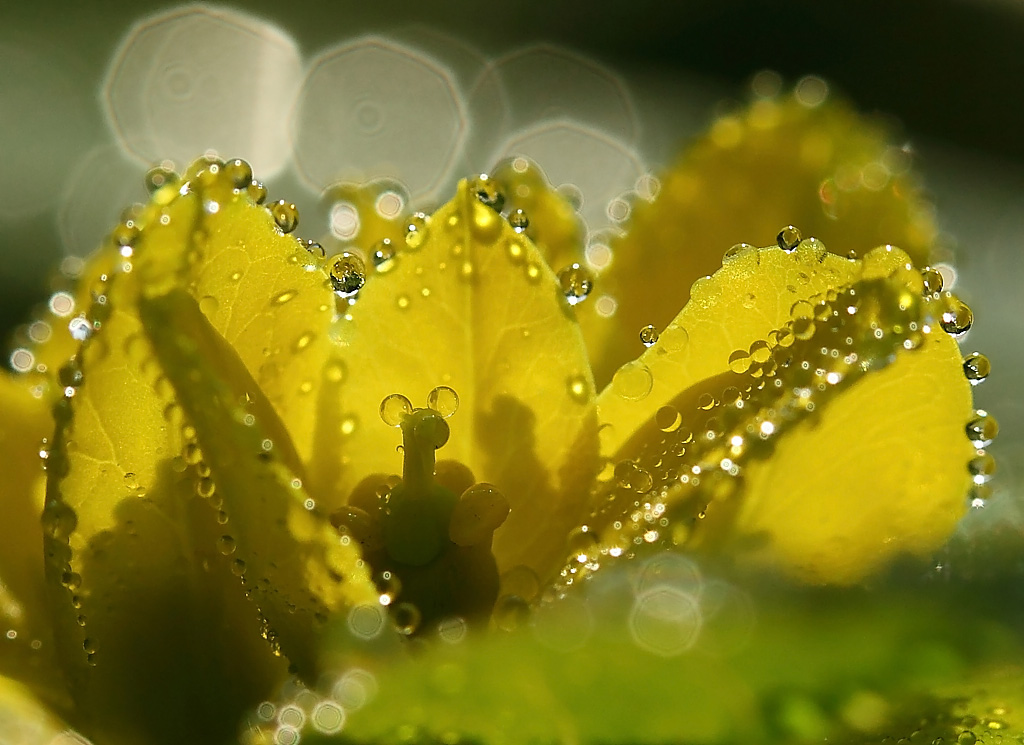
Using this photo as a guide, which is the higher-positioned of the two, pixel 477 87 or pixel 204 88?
pixel 477 87

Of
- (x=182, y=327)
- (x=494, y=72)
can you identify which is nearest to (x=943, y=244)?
(x=182, y=327)

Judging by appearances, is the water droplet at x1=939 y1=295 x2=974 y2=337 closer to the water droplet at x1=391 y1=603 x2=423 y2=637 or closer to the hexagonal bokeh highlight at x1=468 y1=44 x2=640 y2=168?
the water droplet at x1=391 y1=603 x2=423 y2=637

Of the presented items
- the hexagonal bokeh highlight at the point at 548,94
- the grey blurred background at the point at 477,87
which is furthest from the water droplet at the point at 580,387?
the hexagonal bokeh highlight at the point at 548,94

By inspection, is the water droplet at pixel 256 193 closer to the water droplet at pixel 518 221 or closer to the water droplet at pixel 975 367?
the water droplet at pixel 518 221

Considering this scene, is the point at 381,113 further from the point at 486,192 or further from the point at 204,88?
the point at 486,192

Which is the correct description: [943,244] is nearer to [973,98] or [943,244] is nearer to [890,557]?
[890,557]

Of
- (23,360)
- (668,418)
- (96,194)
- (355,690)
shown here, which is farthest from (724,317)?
(96,194)
